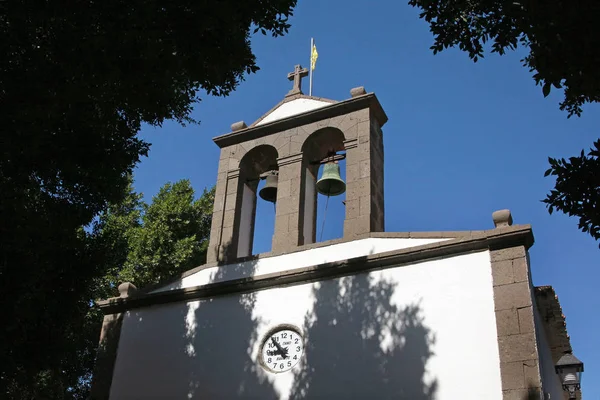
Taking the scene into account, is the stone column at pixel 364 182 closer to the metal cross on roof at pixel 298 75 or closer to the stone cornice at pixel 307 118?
the stone cornice at pixel 307 118

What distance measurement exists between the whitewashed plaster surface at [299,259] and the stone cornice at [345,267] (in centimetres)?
21

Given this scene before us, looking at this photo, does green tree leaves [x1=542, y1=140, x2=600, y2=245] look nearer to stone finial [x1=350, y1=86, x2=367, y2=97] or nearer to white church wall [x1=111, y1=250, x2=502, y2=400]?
white church wall [x1=111, y1=250, x2=502, y2=400]

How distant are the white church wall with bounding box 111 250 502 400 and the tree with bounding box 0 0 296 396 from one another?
97.9 inches

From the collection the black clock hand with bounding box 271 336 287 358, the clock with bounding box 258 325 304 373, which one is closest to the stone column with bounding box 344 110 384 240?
the clock with bounding box 258 325 304 373

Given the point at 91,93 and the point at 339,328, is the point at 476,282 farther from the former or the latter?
the point at 91,93

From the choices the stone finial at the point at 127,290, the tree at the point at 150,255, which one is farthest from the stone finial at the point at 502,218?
the tree at the point at 150,255

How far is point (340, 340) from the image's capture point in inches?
345

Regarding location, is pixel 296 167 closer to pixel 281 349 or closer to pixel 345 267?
pixel 345 267

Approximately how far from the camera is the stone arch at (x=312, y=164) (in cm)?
1062

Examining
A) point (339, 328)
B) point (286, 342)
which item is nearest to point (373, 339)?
point (339, 328)

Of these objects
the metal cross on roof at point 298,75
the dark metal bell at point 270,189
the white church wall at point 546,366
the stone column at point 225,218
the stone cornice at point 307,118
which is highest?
the metal cross on roof at point 298,75

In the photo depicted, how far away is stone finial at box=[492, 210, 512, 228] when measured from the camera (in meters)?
8.47

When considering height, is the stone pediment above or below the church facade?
above

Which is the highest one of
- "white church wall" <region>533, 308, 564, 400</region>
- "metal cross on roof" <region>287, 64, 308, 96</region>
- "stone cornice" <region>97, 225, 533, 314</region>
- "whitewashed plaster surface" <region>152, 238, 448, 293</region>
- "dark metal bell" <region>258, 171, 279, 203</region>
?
"metal cross on roof" <region>287, 64, 308, 96</region>
